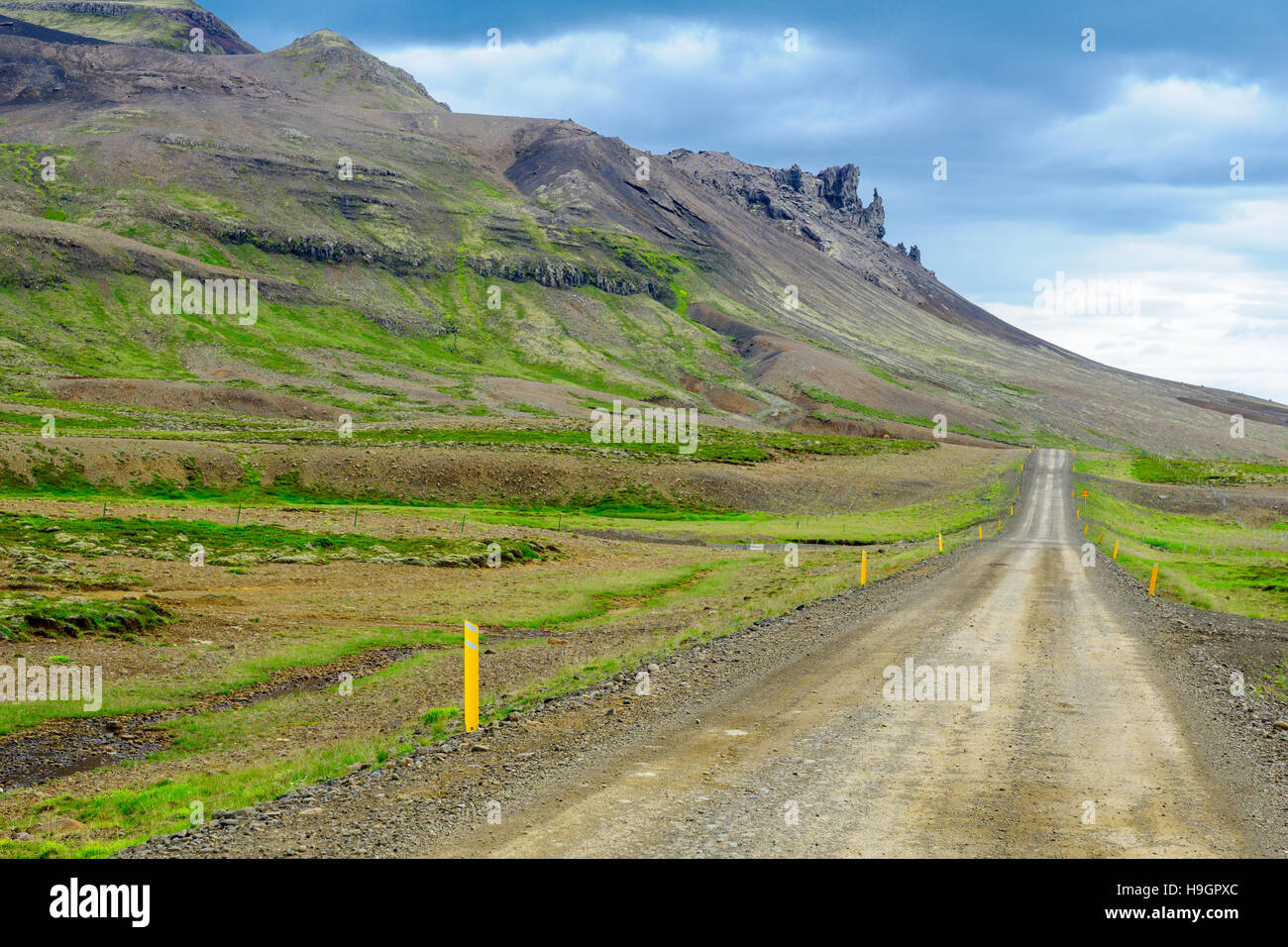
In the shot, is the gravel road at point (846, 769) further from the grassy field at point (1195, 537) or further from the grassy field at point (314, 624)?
the grassy field at point (1195, 537)

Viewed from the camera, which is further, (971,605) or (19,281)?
(19,281)

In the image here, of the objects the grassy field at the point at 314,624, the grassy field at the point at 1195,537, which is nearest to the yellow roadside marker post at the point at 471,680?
the grassy field at the point at 314,624

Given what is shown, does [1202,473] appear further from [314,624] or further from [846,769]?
[846,769]

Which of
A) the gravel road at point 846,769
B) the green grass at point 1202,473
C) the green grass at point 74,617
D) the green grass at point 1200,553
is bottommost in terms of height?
the green grass at point 1200,553

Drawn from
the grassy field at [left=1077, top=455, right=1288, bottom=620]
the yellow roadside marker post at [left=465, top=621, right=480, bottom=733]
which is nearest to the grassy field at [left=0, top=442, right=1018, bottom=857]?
the yellow roadside marker post at [left=465, top=621, right=480, bottom=733]

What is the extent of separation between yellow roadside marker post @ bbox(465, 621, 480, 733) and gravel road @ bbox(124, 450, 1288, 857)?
0.36 meters

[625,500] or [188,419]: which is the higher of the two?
[188,419]

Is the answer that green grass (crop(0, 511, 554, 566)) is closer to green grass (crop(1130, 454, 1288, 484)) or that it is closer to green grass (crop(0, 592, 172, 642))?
green grass (crop(0, 592, 172, 642))

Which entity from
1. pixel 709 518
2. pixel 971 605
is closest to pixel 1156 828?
pixel 971 605

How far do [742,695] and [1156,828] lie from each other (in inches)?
301

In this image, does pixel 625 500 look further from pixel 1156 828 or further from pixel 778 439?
pixel 1156 828

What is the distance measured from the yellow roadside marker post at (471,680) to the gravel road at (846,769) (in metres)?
0.36

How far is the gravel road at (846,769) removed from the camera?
9195 mm
